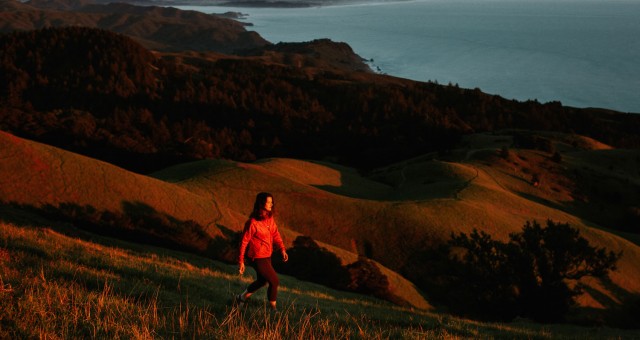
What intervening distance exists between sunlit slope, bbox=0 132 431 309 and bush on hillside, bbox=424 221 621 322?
410 cm

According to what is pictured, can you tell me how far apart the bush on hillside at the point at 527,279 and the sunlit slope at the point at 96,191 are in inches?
161

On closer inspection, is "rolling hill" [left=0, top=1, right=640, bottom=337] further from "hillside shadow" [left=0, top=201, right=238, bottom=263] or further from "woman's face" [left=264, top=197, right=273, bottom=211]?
"woman's face" [left=264, top=197, right=273, bottom=211]

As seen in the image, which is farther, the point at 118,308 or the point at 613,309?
the point at 613,309

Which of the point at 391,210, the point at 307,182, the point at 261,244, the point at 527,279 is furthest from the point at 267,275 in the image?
the point at 307,182

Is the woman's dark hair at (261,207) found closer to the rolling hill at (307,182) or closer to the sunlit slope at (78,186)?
the rolling hill at (307,182)

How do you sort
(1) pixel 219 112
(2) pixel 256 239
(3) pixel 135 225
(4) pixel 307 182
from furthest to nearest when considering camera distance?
(1) pixel 219 112
(4) pixel 307 182
(3) pixel 135 225
(2) pixel 256 239

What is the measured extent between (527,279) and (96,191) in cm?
2880

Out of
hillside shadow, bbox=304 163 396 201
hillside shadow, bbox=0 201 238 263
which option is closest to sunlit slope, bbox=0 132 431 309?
hillside shadow, bbox=0 201 238 263

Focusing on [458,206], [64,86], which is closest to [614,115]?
[458,206]

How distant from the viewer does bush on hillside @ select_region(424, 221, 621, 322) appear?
2914 centimetres

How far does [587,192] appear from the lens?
6500 centimetres

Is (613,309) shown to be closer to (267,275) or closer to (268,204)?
(267,275)

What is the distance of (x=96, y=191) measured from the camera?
29.9 m

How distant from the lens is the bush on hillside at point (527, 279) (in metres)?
29.1
